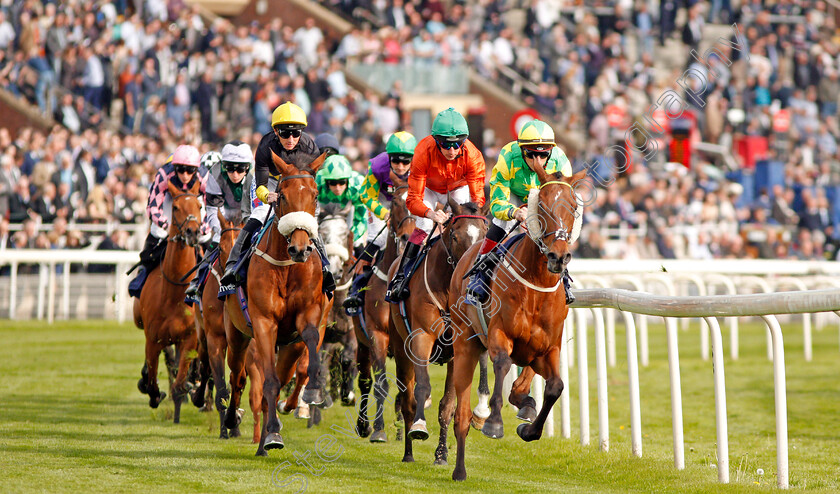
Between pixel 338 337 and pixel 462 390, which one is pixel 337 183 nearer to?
pixel 338 337

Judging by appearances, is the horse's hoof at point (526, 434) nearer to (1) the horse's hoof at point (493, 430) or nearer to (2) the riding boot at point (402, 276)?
(1) the horse's hoof at point (493, 430)

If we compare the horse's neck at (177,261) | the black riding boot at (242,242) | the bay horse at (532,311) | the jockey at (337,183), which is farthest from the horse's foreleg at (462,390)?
the horse's neck at (177,261)

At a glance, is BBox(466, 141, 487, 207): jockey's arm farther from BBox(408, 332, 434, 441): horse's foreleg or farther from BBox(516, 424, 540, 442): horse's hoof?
BBox(516, 424, 540, 442): horse's hoof

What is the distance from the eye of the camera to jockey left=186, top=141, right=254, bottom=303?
8641mm

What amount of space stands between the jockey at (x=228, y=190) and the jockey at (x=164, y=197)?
0.25 metres

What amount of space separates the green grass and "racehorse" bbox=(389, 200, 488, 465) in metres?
0.42

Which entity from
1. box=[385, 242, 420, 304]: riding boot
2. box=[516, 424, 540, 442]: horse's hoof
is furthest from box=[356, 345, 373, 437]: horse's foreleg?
box=[516, 424, 540, 442]: horse's hoof

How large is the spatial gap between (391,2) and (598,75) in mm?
4810

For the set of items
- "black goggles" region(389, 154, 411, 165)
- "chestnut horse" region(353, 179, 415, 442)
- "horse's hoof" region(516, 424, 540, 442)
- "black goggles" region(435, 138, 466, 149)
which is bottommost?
"horse's hoof" region(516, 424, 540, 442)

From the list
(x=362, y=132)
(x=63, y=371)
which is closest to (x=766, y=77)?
(x=362, y=132)

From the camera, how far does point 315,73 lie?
2022 cm

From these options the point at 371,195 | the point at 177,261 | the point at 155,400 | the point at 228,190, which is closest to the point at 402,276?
the point at 371,195

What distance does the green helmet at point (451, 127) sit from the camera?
720 centimetres

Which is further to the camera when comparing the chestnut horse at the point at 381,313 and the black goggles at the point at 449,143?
the chestnut horse at the point at 381,313
